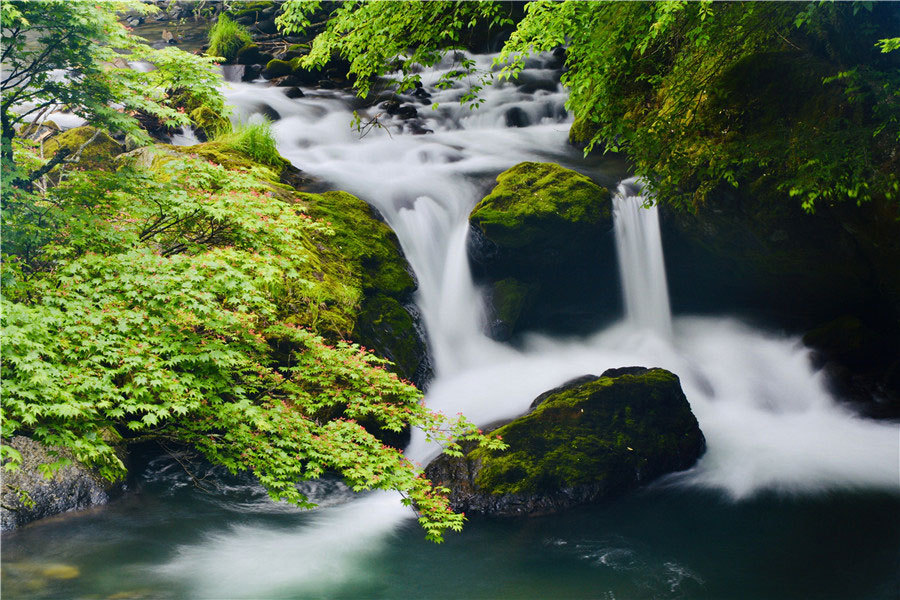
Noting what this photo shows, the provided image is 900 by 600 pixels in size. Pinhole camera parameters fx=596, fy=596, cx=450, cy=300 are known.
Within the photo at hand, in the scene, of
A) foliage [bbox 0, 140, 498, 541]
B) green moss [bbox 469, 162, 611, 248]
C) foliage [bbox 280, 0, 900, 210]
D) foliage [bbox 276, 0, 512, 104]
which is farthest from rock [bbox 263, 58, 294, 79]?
foliage [bbox 0, 140, 498, 541]

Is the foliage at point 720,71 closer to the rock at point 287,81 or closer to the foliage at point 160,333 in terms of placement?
the foliage at point 160,333

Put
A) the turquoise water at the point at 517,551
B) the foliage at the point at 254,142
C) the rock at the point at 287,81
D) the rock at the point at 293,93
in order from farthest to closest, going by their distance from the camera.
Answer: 1. the rock at the point at 287,81
2. the rock at the point at 293,93
3. the foliage at the point at 254,142
4. the turquoise water at the point at 517,551

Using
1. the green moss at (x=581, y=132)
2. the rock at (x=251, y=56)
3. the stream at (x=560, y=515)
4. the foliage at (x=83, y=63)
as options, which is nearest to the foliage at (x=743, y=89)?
the stream at (x=560, y=515)

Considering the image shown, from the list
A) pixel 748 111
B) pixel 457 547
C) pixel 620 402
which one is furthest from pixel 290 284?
pixel 748 111

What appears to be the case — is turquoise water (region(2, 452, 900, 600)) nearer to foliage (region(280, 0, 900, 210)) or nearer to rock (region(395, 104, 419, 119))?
foliage (region(280, 0, 900, 210))

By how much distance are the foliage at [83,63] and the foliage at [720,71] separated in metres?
1.36

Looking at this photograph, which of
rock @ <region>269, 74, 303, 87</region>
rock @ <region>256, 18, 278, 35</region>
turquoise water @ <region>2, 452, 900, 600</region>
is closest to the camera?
turquoise water @ <region>2, 452, 900, 600</region>

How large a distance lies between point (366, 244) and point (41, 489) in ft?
16.0

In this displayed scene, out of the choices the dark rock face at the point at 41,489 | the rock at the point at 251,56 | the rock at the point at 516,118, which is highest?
the rock at the point at 251,56

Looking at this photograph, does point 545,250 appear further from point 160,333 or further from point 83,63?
point 83,63

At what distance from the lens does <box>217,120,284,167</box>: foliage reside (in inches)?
374

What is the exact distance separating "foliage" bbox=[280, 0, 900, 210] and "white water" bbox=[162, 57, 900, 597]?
8.84 feet

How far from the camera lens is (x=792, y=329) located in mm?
10539

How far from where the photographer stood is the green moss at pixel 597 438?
6.60 metres
